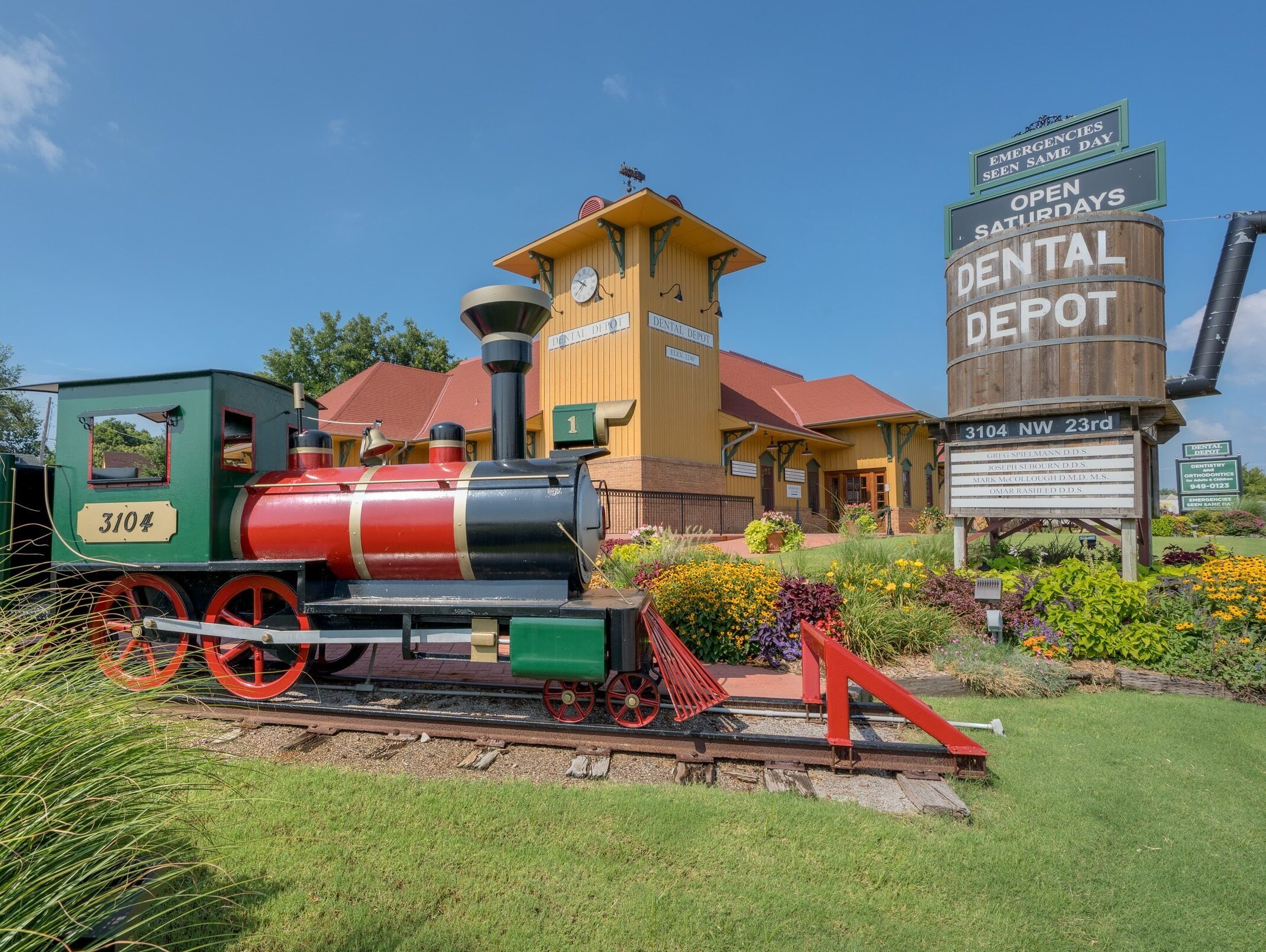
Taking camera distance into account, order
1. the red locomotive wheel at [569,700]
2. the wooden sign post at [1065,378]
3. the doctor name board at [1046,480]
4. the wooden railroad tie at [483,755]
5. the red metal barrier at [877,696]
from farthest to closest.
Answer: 1. the wooden sign post at [1065,378]
2. the doctor name board at [1046,480]
3. the red locomotive wheel at [569,700]
4. the wooden railroad tie at [483,755]
5. the red metal barrier at [877,696]

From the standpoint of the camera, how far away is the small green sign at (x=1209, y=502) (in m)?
23.3

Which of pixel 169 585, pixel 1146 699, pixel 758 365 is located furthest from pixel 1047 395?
pixel 758 365

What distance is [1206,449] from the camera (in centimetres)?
2378

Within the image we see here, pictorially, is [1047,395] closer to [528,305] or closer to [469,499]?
[528,305]

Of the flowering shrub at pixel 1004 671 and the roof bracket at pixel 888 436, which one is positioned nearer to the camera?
the flowering shrub at pixel 1004 671

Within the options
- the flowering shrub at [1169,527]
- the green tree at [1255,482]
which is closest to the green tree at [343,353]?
the flowering shrub at [1169,527]

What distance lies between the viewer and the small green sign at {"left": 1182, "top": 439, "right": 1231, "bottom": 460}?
2331 cm

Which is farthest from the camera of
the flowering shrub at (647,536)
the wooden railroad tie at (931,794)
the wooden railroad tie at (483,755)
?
the flowering shrub at (647,536)

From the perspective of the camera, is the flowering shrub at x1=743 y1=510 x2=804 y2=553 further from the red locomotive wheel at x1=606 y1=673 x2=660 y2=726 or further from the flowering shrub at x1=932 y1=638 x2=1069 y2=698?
the red locomotive wheel at x1=606 y1=673 x2=660 y2=726

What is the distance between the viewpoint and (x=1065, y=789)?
13.6 feet

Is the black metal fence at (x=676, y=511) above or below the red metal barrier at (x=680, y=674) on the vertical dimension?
above

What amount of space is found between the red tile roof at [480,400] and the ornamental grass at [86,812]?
1773 centimetres

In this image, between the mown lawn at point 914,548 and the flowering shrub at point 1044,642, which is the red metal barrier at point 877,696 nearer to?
the flowering shrub at point 1044,642

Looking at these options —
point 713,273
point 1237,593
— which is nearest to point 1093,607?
point 1237,593
